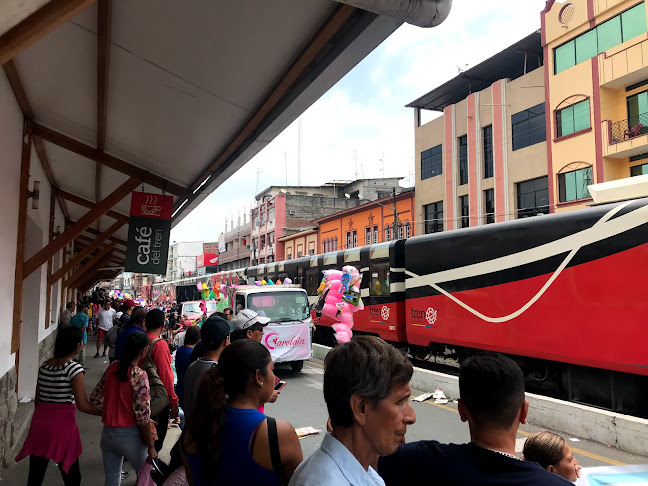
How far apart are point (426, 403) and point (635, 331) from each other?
3365 mm

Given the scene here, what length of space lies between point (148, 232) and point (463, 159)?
924 inches

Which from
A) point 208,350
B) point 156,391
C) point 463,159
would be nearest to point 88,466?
point 156,391

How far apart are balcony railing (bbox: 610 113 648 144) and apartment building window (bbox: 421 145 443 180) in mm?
10289

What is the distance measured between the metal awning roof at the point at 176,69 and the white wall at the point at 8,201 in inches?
8.8

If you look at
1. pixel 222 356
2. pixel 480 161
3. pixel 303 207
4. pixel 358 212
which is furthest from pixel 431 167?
pixel 222 356

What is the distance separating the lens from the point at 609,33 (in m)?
20.4

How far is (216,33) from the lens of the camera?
3400mm

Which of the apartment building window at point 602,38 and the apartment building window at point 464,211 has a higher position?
the apartment building window at point 602,38

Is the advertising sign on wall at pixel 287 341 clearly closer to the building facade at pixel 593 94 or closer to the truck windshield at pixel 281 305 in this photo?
the truck windshield at pixel 281 305

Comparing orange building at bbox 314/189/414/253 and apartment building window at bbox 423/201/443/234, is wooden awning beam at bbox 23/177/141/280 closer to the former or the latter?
apartment building window at bbox 423/201/443/234

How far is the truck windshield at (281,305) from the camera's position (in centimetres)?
1118

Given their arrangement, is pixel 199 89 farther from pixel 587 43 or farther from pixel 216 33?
pixel 587 43

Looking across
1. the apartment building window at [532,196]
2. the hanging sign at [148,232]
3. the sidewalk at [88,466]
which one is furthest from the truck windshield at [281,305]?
the apartment building window at [532,196]

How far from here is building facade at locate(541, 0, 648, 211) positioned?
1948 cm
